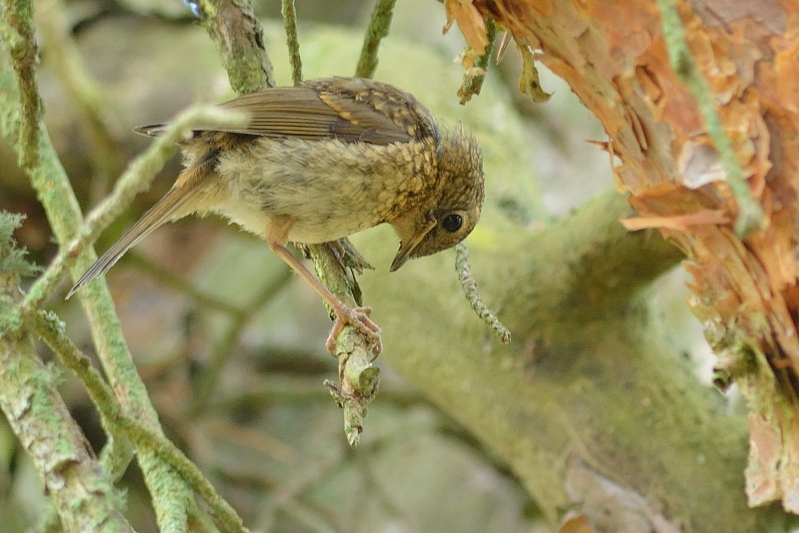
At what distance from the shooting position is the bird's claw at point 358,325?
208cm

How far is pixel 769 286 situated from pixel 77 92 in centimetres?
349

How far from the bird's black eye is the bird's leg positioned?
480mm

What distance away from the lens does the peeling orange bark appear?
1.74 metres

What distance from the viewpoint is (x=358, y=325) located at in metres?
2.11

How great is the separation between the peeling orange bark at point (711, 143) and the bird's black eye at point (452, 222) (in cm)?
71

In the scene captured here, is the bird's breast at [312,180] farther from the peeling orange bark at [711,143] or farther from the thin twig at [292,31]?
the peeling orange bark at [711,143]

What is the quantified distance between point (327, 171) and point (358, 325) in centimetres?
Result: 61

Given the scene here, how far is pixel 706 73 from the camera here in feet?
5.76

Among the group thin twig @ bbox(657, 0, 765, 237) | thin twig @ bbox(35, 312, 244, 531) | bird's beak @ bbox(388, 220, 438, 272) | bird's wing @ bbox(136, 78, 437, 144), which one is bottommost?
thin twig @ bbox(35, 312, 244, 531)

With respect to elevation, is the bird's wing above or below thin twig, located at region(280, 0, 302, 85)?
below

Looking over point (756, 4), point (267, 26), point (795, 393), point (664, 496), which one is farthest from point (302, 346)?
point (756, 4)

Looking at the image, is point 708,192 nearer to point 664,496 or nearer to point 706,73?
point 706,73

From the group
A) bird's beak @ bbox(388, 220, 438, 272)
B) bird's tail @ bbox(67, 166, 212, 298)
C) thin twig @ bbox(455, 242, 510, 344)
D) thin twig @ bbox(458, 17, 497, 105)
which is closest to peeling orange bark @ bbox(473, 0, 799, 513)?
thin twig @ bbox(458, 17, 497, 105)

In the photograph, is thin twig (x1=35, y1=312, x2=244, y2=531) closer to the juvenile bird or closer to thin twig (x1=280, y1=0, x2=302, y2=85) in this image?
the juvenile bird
